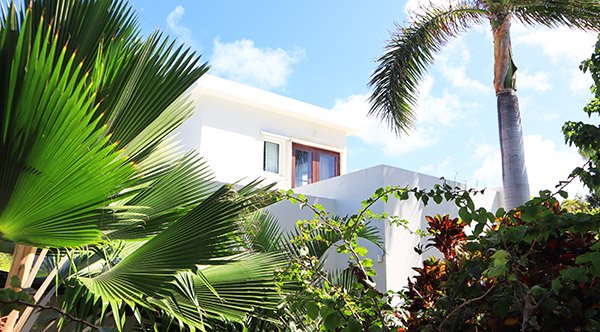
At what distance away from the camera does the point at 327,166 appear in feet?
54.4

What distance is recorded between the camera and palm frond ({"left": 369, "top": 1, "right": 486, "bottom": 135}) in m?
9.62

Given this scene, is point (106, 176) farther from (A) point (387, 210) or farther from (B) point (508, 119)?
(A) point (387, 210)

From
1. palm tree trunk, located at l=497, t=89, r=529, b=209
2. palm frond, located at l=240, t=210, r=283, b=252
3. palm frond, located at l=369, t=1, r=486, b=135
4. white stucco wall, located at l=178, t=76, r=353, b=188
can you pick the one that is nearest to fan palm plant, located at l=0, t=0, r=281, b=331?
palm frond, located at l=240, t=210, r=283, b=252

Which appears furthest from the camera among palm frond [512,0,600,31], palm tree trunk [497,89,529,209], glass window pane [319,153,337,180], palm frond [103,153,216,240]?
glass window pane [319,153,337,180]

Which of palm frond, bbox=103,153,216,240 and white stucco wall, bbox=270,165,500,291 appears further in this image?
white stucco wall, bbox=270,165,500,291

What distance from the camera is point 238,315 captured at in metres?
3.95

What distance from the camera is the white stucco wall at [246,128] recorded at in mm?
14445

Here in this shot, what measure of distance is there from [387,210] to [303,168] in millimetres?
6770

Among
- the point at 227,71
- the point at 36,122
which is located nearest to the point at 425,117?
the point at 227,71

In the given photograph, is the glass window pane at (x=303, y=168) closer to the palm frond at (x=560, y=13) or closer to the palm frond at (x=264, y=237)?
the palm frond at (x=560, y=13)

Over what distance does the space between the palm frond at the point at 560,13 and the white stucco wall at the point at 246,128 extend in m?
7.40

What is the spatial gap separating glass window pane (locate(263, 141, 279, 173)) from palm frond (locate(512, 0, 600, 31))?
Answer: 319 inches

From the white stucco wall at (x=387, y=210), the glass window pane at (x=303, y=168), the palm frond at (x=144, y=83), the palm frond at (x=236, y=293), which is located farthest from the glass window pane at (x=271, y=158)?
the palm frond at (x=144, y=83)

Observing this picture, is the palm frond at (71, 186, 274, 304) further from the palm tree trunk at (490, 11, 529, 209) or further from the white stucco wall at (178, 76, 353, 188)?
the white stucco wall at (178, 76, 353, 188)
